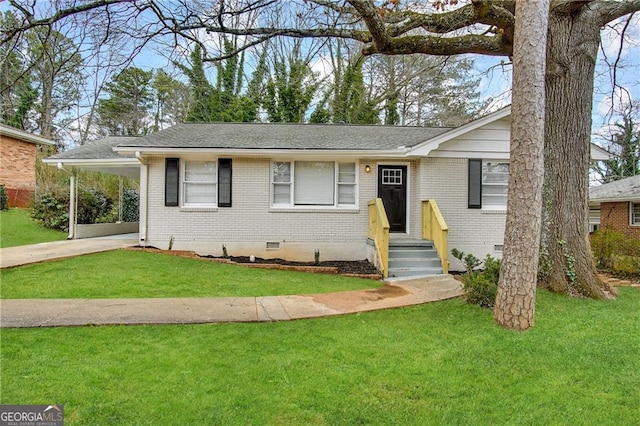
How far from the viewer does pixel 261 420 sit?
254 centimetres

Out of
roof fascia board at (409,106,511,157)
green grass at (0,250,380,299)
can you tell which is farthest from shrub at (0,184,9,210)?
roof fascia board at (409,106,511,157)

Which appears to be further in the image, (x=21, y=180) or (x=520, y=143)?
(x=21, y=180)

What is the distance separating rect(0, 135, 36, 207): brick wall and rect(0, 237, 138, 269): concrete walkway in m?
9.76

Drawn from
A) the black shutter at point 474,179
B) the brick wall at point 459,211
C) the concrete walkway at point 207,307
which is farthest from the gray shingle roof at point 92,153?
the black shutter at point 474,179

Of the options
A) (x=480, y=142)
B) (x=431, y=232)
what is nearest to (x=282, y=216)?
Answer: (x=431, y=232)

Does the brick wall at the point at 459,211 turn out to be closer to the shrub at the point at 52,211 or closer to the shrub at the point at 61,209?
the shrub at the point at 61,209

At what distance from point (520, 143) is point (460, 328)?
2421 millimetres

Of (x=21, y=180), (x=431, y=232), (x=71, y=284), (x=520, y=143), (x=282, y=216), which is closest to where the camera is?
(x=520, y=143)

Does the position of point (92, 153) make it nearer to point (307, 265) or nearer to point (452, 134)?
point (307, 265)

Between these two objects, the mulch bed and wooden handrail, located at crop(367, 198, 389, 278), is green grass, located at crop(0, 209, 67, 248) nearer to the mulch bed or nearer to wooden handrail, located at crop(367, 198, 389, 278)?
the mulch bed

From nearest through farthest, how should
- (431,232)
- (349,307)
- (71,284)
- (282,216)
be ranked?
(349,307)
(71,284)
(431,232)
(282,216)

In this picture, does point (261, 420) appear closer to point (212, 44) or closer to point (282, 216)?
point (282, 216)

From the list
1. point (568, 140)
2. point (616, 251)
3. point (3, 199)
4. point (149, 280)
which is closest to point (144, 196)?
point (149, 280)

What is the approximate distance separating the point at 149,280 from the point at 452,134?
7.91 meters
